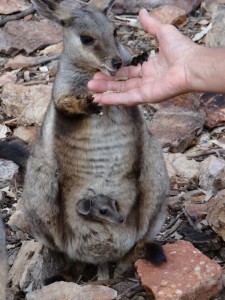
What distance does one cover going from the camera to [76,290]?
3969 mm

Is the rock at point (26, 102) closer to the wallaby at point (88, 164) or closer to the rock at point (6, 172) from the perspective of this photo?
the rock at point (6, 172)

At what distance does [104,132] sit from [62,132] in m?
0.22

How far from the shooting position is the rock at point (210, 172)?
5.14 metres

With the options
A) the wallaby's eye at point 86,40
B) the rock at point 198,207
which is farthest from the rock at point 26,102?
the wallaby's eye at point 86,40

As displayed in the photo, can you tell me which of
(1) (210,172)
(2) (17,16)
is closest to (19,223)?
(1) (210,172)

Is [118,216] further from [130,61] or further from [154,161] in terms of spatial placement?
[130,61]

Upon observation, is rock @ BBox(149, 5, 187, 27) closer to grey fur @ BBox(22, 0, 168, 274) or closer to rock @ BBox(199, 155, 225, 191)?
rock @ BBox(199, 155, 225, 191)

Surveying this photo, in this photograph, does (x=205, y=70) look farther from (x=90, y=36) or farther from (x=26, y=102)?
(x=26, y=102)

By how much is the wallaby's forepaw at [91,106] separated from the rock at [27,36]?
3029 mm

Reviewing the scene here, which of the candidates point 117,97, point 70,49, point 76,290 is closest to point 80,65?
point 70,49

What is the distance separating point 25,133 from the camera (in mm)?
5922

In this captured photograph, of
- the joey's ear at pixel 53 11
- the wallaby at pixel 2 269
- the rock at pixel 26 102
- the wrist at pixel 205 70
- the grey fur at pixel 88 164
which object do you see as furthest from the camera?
the rock at pixel 26 102

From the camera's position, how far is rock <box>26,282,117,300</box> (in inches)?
155

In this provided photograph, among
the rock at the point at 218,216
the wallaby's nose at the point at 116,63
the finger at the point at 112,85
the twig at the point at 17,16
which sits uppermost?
the wallaby's nose at the point at 116,63
